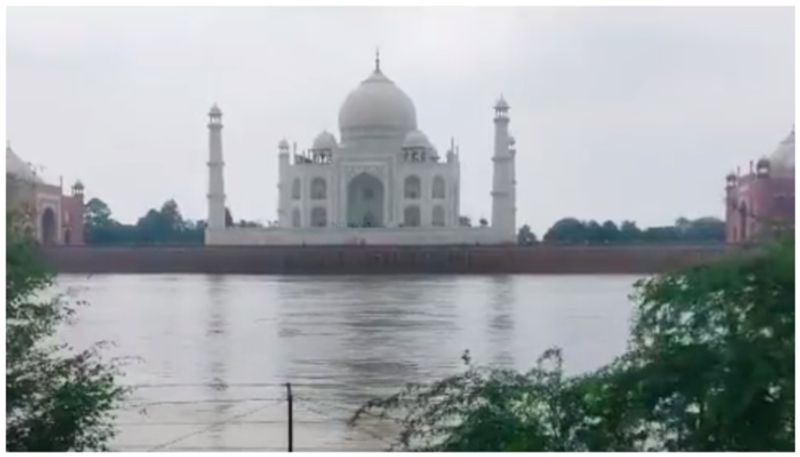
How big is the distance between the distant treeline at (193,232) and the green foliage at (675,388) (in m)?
1.77

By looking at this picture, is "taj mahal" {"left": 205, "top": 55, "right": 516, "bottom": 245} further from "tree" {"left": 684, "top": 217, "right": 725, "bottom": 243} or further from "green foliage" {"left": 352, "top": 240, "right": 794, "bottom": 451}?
"green foliage" {"left": 352, "top": 240, "right": 794, "bottom": 451}

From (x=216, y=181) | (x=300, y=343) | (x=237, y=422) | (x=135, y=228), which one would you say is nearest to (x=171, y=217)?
(x=135, y=228)

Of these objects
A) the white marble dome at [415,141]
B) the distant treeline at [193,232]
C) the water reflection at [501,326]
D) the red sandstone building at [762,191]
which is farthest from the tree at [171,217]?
the white marble dome at [415,141]

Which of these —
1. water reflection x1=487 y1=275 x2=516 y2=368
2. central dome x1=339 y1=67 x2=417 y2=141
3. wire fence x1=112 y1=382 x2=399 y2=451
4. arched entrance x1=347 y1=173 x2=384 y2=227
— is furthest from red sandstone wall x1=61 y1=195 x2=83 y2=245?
arched entrance x1=347 y1=173 x2=384 y2=227

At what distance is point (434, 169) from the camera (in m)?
16.8

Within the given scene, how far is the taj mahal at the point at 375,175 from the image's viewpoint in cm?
1567

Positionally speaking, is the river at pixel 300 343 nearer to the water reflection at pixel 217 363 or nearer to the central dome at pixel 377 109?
the water reflection at pixel 217 363

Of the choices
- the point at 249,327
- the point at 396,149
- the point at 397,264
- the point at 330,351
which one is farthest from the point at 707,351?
the point at 396,149

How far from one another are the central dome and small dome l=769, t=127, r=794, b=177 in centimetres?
1328

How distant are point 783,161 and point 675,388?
1324mm

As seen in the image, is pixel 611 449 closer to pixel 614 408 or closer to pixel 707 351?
pixel 614 408

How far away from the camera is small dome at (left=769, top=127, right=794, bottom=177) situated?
2705 mm

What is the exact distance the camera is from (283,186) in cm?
1725

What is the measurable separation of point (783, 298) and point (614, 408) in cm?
33
